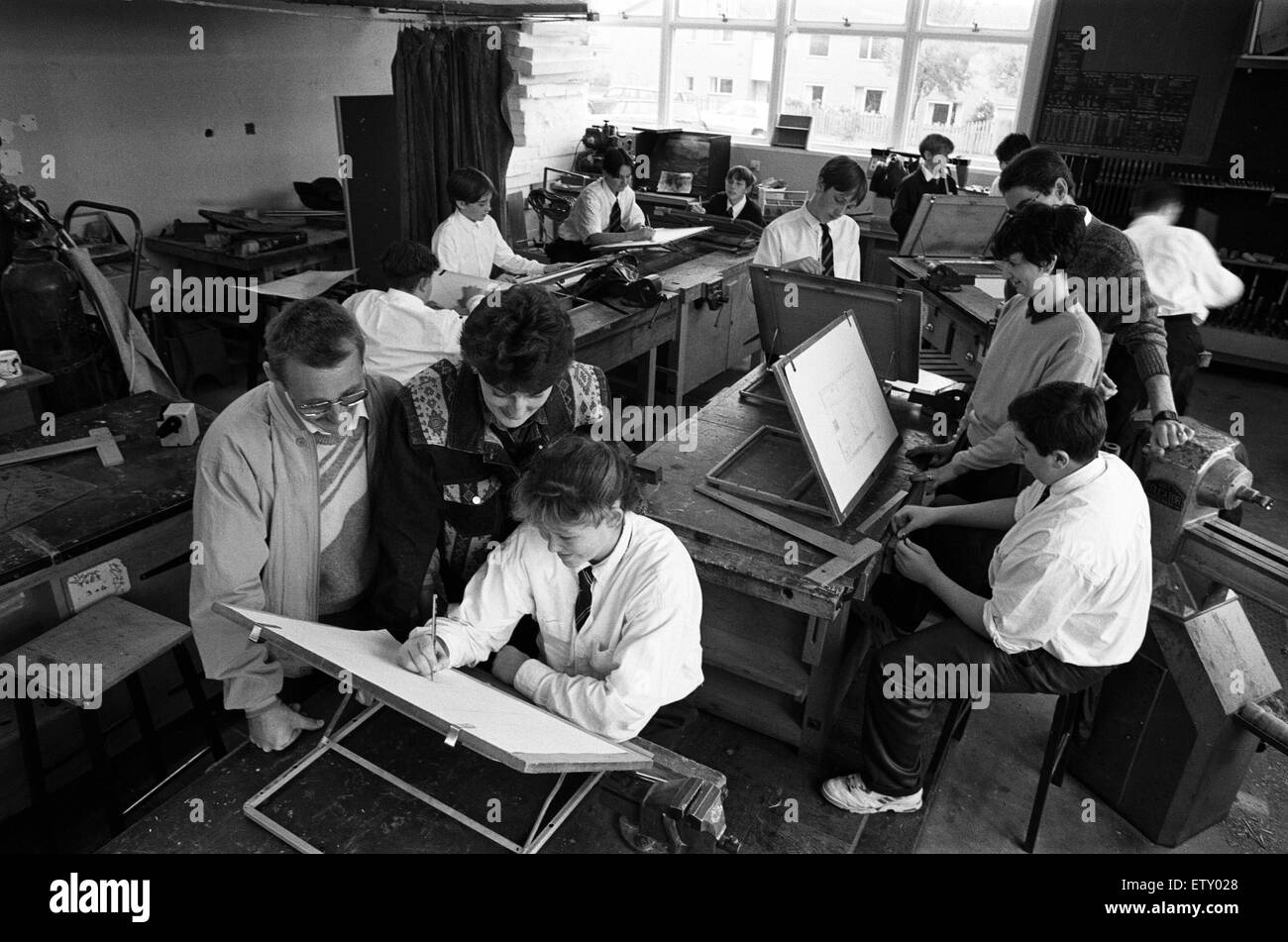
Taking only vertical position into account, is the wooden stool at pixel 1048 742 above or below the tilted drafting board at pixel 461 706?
below

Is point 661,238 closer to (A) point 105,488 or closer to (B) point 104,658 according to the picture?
(A) point 105,488

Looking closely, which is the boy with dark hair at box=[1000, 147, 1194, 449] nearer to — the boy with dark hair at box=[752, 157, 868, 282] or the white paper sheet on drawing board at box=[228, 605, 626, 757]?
the boy with dark hair at box=[752, 157, 868, 282]

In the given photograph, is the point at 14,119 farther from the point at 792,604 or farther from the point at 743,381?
the point at 792,604

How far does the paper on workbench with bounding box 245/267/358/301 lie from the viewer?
4.84 meters

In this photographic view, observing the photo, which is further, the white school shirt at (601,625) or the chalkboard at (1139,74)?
the chalkboard at (1139,74)

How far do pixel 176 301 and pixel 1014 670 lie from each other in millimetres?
5192

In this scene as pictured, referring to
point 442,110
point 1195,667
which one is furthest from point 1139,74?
point 1195,667

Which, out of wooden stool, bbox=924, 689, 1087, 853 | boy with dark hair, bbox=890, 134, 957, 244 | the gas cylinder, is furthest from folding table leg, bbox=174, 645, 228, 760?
boy with dark hair, bbox=890, 134, 957, 244

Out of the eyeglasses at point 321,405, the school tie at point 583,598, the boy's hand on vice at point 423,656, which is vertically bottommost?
the boy's hand on vice at point 423,656

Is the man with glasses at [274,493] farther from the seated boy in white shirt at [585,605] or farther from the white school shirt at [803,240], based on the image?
the white school shirt at [803,240]

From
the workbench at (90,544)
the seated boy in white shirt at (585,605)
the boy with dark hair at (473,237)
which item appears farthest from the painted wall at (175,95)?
the seated boy in white shirt at (585,605)

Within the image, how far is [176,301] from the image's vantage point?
540 centimetres

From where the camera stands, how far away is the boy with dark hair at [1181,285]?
383 cm

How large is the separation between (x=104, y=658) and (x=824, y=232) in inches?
146
